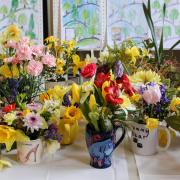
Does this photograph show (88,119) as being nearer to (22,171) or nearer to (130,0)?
(22,171)

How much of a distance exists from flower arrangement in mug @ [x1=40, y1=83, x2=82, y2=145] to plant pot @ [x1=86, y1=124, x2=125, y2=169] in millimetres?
100

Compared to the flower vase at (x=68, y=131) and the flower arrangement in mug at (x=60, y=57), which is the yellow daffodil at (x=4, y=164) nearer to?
the flower vase at (x=68, y=131)

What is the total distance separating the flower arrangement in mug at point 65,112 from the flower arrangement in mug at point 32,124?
0.02m

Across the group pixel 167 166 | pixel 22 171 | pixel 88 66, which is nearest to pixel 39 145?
pixel 22 171

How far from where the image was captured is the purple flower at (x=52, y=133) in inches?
37.6

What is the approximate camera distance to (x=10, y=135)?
0.91m

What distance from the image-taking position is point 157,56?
5.00ft

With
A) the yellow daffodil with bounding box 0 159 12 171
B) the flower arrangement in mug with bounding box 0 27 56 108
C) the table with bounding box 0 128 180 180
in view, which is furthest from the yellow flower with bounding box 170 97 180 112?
the yellow daffodil with bounding box 0 159 12 171

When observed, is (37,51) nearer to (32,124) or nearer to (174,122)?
(32,124)

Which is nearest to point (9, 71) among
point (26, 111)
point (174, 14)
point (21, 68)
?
A: point (21, 68)

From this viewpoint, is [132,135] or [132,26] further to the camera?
[132,26]

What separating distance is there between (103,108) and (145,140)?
20 centimetres

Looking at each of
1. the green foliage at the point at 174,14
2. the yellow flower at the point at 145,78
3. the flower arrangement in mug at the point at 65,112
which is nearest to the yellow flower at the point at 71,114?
the flower arrangement in mug at the point at 65,112

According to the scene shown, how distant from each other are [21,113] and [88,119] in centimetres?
20
